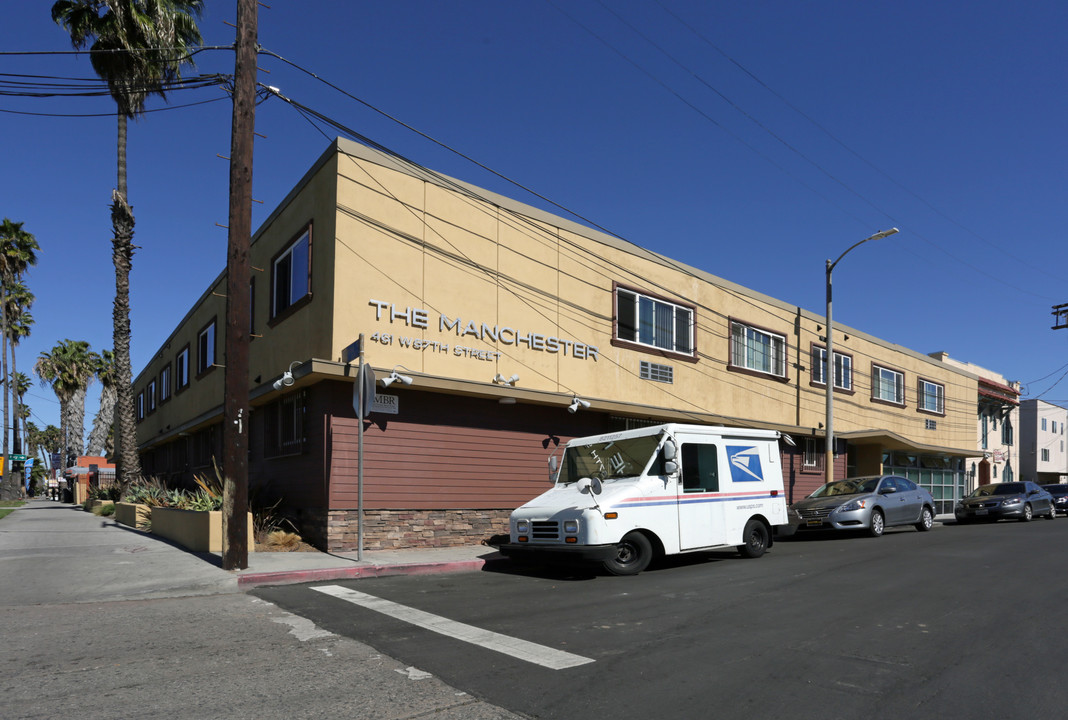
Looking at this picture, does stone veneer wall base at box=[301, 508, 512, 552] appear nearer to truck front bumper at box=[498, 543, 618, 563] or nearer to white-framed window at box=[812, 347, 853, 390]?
truck front bumper at box=[498, 543, 618, 563]

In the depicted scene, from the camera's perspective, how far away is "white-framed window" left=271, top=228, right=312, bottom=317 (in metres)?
14.7

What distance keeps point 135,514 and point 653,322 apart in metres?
13.4


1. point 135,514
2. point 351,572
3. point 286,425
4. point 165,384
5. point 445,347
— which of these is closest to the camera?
point 351,572

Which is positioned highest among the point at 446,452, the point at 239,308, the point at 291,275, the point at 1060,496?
the point at 291,275

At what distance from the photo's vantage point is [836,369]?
26.5 m

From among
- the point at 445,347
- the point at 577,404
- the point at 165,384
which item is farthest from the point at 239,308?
the point at 165,384

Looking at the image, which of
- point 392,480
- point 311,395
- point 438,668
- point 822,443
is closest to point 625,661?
point 438,668

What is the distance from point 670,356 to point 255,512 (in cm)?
1062

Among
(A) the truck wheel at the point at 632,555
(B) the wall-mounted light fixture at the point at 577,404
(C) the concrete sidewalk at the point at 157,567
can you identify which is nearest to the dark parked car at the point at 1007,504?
(B) the wall-mounted light fixture at the point at 577,404

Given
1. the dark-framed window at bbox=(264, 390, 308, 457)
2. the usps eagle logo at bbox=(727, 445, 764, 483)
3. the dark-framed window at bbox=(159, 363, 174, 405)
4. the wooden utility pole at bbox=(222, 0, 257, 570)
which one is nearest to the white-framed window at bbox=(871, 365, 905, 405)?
the usps eagle logo at bbox=(727, 445, 764, 483)

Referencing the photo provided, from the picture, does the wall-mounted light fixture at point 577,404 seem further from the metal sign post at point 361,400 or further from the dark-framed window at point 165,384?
the dark-framed window at point 165,384

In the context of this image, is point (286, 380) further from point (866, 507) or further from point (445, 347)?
point (866, 507)

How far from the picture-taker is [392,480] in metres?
13.8

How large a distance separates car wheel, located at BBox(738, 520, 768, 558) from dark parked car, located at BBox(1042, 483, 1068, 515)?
68.9ft
